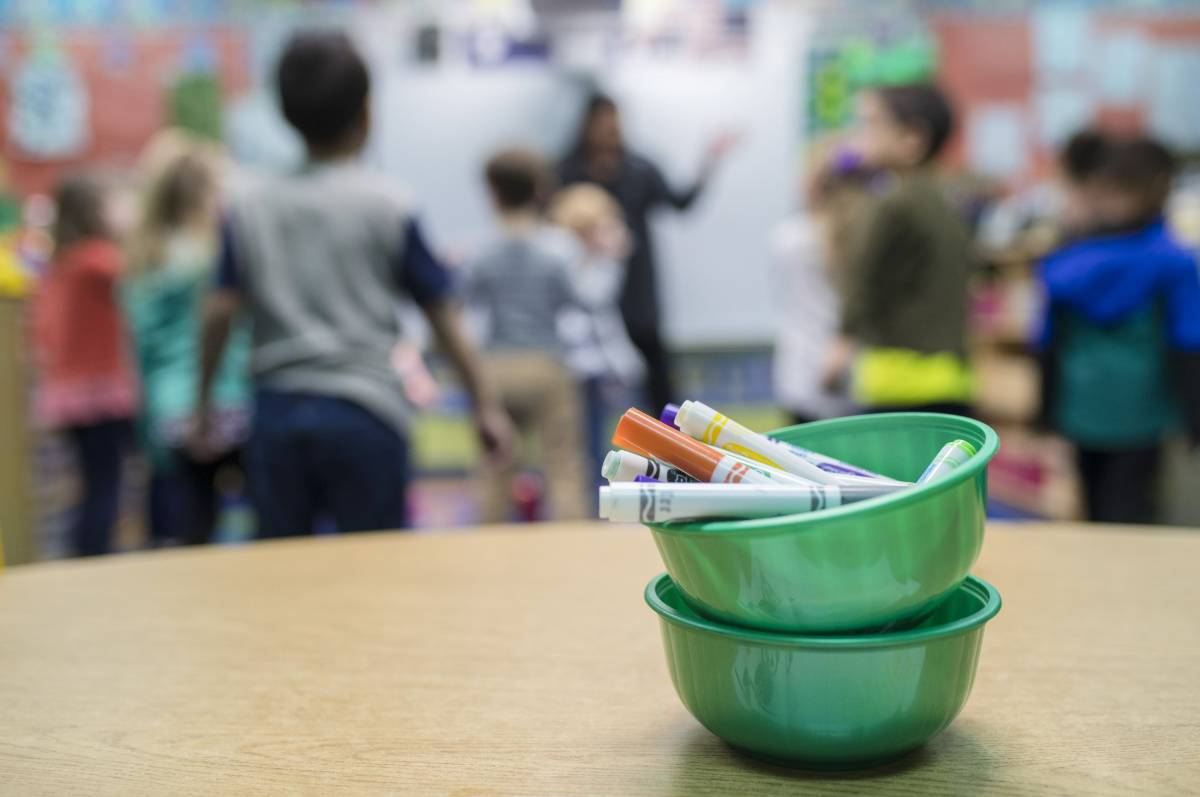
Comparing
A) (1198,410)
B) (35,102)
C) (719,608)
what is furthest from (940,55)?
(719,608)

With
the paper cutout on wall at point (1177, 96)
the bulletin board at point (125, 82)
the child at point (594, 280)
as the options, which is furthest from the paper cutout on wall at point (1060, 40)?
the bulletin board at point (125, 82)

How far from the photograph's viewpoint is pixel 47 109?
17.4 ft

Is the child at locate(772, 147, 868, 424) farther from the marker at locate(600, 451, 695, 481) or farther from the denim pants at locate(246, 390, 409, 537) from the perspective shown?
the marker at locate(600, 451, 695, 481)

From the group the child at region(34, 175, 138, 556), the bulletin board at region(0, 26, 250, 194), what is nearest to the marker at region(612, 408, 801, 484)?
the child at region(34, 175, 138, 556)

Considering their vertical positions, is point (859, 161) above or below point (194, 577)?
above

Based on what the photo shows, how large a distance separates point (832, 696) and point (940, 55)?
5504mm

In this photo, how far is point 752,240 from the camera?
5.47 metres

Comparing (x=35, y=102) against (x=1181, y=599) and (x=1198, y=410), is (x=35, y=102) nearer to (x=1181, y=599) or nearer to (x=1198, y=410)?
(x=1198, y=410)

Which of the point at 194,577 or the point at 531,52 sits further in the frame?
the point at 531,52

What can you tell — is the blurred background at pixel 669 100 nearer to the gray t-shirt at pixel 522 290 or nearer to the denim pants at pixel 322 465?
the gray t-shirt at pixel 522 290

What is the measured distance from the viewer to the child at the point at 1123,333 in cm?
234

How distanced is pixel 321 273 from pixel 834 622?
1.41 meters

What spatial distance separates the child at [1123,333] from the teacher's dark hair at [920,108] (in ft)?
1.21

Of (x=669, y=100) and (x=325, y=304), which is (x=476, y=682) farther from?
(x=669, y=100)
